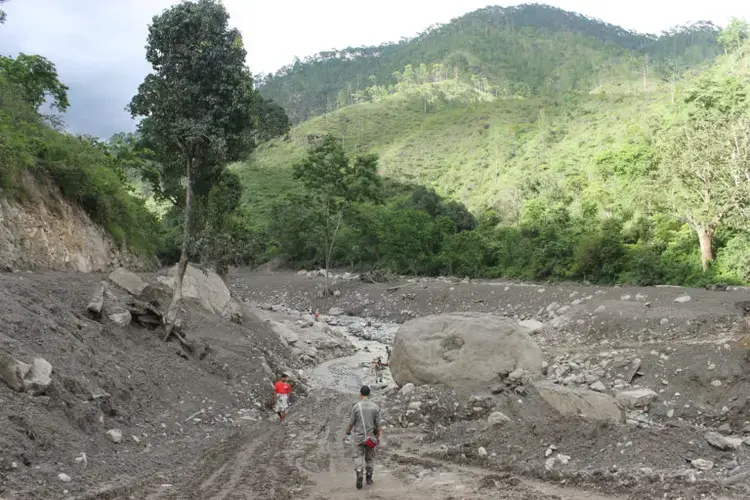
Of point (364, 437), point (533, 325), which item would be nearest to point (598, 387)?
point (364, 437)

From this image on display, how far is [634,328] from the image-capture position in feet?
70.3

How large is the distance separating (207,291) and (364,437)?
14521mm

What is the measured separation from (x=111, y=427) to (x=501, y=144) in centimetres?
10526

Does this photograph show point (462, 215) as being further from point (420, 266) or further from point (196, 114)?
point (196, 114)

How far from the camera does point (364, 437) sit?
8.70 meters

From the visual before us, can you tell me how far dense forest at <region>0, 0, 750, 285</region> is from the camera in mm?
15031

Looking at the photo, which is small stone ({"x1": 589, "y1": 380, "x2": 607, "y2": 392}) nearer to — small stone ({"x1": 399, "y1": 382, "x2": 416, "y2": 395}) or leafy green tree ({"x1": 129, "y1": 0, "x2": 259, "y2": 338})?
small stone ({"x1": 399, "y1": 382, "x2": 416, "y2": 395})

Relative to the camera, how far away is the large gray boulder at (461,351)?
1464 cm

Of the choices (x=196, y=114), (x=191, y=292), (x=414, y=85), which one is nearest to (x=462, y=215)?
(x=191, y=292)

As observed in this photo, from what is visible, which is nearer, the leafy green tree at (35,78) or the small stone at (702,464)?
the small stone at (702,464)

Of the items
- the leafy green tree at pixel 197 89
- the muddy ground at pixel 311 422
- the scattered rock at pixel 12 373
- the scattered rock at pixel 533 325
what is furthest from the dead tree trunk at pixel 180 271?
the scattered rock at pixel 533 325

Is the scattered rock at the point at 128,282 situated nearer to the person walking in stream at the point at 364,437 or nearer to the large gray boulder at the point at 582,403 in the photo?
the person walking in stream at the point at 364,437

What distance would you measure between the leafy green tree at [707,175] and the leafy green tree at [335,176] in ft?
66.7

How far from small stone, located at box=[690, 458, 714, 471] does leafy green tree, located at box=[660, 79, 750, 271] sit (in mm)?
29692
